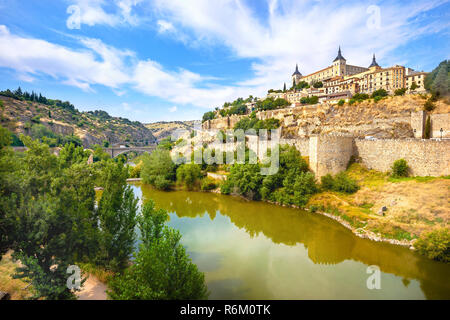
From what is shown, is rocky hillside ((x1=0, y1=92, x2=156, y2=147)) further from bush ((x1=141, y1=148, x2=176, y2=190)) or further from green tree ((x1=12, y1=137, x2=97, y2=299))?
green tree ((x1=12, y1=137, x2=97, y2=299))

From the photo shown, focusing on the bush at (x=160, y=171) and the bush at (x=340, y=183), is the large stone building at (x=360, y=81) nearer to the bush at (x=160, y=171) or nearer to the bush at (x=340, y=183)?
the bush at (x=340, y=183)

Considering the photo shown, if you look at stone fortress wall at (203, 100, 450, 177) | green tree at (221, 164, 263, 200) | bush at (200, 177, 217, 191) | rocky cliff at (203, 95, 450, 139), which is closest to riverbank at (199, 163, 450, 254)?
stone fortress wall at (203, 100, 450, 177)

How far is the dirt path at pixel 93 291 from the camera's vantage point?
7.32 m

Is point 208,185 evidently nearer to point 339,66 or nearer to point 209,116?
point 209,116

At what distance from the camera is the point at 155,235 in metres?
8.37

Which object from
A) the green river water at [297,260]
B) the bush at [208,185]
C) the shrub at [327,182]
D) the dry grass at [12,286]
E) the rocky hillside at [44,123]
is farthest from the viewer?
the rocky hillside at [44,123]

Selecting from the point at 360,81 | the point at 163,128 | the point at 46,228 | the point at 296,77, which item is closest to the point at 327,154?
the point at 46,228

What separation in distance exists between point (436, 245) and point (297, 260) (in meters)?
5.76

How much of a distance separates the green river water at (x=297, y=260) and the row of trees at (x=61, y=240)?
2.61 m

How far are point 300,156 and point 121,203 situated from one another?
15.5m

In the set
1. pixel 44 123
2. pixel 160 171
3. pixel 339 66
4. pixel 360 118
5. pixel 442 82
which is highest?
pixel 339 66

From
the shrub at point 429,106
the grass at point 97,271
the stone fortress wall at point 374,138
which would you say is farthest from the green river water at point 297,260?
the shrub at point 429,106

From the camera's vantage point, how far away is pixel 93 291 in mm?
7629
